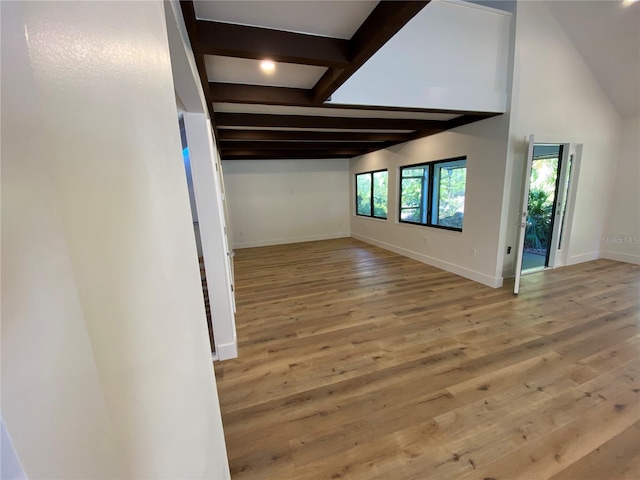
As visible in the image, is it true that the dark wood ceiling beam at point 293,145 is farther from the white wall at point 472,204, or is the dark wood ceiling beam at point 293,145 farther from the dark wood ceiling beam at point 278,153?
the white wall at point 472,204

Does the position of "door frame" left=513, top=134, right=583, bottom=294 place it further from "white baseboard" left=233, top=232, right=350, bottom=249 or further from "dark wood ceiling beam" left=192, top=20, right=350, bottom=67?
"white baseboard" left=233, top=232, right=350, bottom=249

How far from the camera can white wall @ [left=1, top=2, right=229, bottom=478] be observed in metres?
0.31

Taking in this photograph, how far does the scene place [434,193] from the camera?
14.6 ft

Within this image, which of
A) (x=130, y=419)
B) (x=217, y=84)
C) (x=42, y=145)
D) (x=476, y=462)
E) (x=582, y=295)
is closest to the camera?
(x=42, y=145)

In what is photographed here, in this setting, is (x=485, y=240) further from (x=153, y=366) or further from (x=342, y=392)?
(x=153, y=366)

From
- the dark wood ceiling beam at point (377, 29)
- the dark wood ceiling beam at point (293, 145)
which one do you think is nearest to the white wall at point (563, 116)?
the dark wood ceiling beam at point (293, 145)

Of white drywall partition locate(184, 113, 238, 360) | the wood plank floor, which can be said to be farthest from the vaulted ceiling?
the wood plank floor

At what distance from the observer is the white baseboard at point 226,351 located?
7.23 feet

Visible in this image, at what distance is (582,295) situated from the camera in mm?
3191

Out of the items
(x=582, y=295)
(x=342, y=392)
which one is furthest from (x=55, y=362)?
(x=582, y=295)

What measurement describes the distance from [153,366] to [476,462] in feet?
5.40

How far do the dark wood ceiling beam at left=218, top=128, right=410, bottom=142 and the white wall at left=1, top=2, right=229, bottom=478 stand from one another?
3.32m

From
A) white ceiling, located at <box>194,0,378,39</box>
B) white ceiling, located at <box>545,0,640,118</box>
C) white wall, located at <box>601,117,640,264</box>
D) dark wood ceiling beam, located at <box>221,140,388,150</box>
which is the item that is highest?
white ceiling, located at <box>545,0,640,118</box>

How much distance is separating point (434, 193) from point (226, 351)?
3.98 meters
